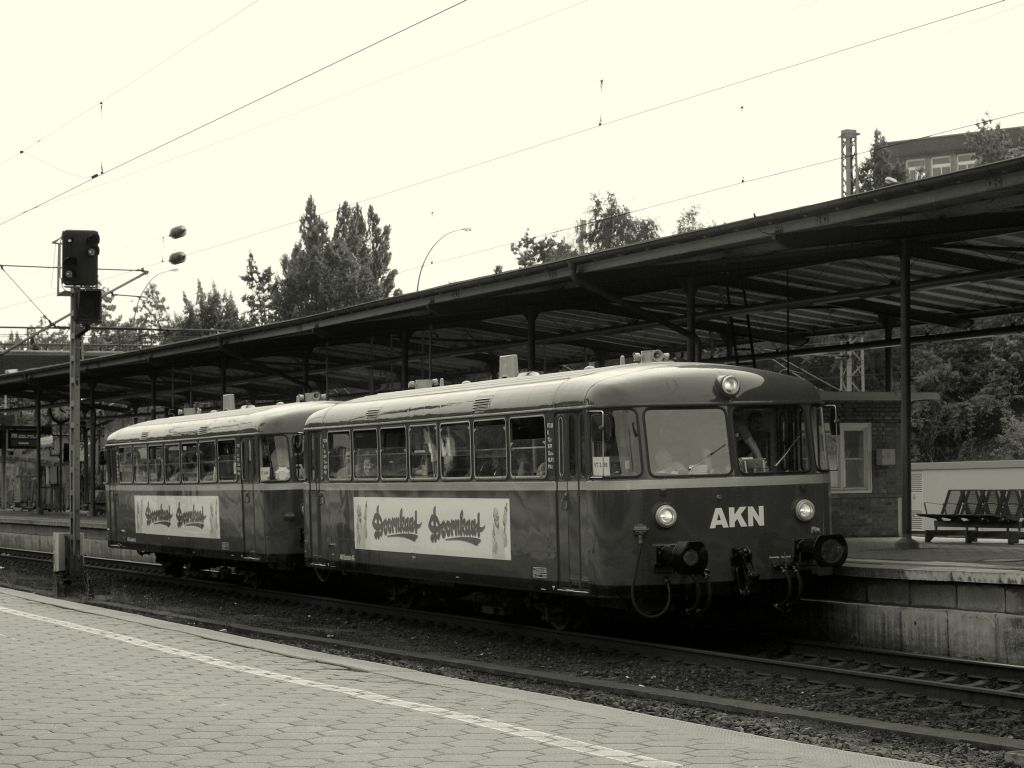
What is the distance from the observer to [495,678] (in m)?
12.5

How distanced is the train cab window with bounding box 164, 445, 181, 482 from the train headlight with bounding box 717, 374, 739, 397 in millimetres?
12286

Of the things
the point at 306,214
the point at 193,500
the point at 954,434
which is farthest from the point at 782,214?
the point at 306,214

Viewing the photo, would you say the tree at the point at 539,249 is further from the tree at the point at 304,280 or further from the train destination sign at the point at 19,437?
the train destination sign at the point at 19,437

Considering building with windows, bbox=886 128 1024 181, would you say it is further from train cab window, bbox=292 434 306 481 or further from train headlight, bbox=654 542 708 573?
train headlight, bbox=654 542 708 573

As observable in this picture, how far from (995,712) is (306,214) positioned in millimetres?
82739

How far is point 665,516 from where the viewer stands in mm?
13117

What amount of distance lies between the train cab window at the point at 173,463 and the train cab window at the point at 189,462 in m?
0.19

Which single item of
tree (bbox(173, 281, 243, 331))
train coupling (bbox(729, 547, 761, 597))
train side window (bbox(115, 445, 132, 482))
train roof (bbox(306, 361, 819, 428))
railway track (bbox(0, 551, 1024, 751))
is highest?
tree (bbox(173, 281, 243, 331))

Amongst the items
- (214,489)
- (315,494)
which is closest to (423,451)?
(315,494)

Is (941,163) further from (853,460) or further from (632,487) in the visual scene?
(632,487)

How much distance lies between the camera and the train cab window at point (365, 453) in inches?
675

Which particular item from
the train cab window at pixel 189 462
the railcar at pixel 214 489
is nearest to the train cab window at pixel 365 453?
the railcar at pixel 214 489

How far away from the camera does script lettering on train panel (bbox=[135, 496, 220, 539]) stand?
22.0m

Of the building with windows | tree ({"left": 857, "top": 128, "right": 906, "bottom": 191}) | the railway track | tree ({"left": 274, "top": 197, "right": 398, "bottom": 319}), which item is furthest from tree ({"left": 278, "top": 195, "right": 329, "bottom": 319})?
the railway track
